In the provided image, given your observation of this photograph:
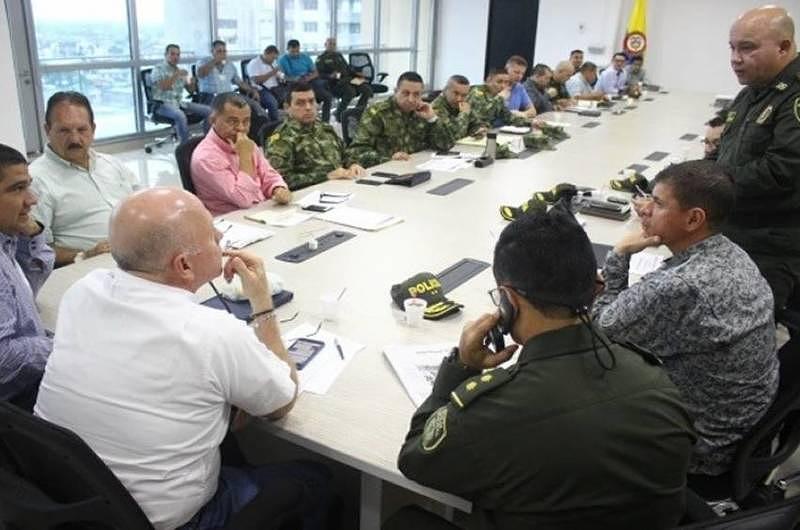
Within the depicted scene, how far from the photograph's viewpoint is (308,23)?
1005cm

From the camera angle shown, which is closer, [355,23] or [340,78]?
[340,78]

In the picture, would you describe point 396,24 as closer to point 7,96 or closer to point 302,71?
point 302,71

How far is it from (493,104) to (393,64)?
22.8 feet

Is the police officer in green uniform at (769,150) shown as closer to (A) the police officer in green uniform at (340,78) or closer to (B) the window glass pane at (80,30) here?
(B) the window glass pane at (80,30)

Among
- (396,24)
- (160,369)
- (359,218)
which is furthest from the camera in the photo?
(396,24)

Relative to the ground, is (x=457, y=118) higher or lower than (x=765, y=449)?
higher

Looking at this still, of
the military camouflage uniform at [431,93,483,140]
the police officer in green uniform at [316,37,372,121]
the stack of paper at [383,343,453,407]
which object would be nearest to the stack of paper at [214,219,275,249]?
the stack of paper at [383,343,453,407]

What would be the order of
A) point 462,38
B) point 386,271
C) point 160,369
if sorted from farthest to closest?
point 462,38 < point 386,271 < point 160,369

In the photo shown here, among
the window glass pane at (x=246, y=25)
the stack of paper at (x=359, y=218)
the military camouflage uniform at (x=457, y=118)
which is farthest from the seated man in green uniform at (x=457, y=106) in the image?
the window glass pane at (x=246, y=25)

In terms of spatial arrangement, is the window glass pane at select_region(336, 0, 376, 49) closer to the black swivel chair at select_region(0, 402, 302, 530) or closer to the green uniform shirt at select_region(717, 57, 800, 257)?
the green uniform shirt at select_region(717, 57, 800, 257)

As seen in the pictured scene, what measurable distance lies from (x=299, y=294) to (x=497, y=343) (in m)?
0.94

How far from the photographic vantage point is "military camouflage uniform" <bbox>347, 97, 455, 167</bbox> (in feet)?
14.5

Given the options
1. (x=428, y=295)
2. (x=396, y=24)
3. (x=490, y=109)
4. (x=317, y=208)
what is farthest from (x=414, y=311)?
(x=396, y=24)

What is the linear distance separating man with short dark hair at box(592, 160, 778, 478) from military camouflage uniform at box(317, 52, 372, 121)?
797cm
